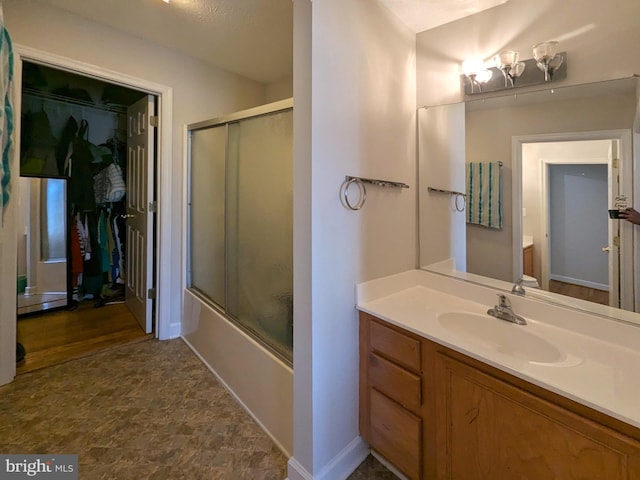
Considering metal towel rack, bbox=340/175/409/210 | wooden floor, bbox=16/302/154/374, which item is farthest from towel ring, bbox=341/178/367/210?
wooden floor, bbox=16/302/154/374

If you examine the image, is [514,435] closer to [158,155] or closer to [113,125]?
[158,155]

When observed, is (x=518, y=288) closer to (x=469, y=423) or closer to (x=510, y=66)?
(x=469, y=423)

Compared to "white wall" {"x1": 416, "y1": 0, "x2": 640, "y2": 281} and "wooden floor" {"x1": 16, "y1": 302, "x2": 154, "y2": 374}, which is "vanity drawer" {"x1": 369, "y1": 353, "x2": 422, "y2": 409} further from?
"wooden floor" {"x1": 16, "y1": 302, "x2": 154, "y2": 374}

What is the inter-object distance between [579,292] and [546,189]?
1.53 ft

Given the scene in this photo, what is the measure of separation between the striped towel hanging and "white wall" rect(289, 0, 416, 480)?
1.48ft

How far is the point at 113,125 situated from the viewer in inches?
141

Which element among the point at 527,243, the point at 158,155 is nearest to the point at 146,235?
the point at 158,155

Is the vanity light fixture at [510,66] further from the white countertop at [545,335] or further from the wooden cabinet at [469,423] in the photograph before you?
the wooden cabinet at [469,423]

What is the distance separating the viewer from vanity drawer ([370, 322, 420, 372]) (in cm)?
118

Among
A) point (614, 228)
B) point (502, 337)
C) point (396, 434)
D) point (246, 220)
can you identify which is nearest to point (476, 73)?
point (614, 228)

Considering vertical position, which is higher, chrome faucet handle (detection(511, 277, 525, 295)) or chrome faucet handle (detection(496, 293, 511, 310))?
chrome faucet handle (detection(511, 277, 525, 295))

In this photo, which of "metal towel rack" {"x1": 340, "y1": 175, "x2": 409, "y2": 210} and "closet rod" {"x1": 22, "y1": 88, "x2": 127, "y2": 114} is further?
"closet rod" {"x1": 22, "y1": 88, "x2": 127, "y2": 114}

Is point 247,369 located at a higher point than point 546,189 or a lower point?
lower

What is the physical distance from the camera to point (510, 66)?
1383mm
